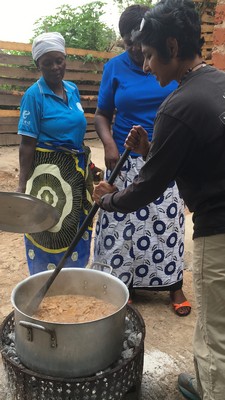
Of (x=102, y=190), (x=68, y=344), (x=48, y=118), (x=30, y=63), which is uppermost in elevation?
(x=48, y=118)

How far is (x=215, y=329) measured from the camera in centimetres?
183

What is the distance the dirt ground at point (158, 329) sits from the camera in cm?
248

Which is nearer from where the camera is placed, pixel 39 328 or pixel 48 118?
pixel 39 328

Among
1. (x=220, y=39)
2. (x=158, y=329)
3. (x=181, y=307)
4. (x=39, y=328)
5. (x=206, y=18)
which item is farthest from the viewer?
(x=206, y=18)

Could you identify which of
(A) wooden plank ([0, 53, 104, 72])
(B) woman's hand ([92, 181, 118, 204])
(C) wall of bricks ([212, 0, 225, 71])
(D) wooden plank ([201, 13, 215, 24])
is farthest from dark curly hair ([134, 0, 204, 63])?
(A) wooden plank ([0, 53, 104, 72])

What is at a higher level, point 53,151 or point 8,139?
point 53,151

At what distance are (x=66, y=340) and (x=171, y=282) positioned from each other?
1.54m

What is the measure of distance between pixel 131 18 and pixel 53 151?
3.36 ft

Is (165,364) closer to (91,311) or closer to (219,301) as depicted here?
(91,311)

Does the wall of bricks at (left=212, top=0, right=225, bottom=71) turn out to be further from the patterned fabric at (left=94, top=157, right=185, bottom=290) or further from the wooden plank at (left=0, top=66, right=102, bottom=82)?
the wooden plank at (left=0, top=66, right=102, bottom=82)

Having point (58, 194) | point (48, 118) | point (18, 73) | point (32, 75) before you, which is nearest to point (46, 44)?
point (48, 118)

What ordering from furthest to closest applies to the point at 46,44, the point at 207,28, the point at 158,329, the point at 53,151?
the point at 207,28 < the point at 158,329 < the point at 53,151 < the point at 46,44

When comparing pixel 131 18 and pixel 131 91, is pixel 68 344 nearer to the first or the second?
pixel 131 91

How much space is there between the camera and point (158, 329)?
10.0 feet
